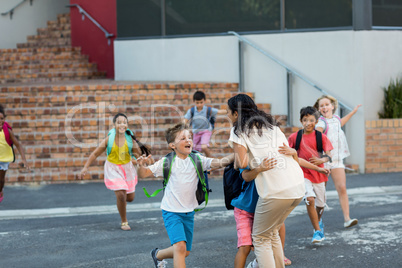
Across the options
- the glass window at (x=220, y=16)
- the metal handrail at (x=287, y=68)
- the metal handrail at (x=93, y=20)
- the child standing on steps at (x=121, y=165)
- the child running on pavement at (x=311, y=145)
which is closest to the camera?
the child running on pavement at (x=311, y=145)

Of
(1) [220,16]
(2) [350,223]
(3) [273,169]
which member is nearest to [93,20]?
(1) [220,16]

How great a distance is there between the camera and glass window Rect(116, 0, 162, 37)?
1641 centimetres

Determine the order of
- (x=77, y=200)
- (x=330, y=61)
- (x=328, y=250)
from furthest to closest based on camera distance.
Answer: (x=330, y=61) < (x=77, y=200) < (x=328, y=250)

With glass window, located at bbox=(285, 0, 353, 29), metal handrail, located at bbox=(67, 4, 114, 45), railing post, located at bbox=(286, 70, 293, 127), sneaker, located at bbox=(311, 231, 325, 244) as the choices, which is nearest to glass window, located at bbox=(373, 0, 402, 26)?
glass window, located at bbox=(285, 0, 353, 29)

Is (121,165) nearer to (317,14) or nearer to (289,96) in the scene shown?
(289,96)

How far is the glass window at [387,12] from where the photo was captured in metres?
13.3

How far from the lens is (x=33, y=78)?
17703 millimetres

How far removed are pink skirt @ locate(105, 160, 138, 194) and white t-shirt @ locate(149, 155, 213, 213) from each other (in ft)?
8.31

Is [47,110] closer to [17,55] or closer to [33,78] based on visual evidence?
[33,78]

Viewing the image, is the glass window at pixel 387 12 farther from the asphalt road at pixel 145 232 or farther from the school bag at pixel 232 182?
the school bag at pixel 232 182

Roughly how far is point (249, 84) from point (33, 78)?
6.46 m

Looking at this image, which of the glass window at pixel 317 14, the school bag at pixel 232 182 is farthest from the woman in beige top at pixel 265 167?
the glass window at pixel 317 14

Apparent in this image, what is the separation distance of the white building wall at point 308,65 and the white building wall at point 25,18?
6157mm

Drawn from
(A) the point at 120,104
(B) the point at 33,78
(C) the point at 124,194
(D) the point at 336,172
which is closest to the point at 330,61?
(A) the point at 120,104
